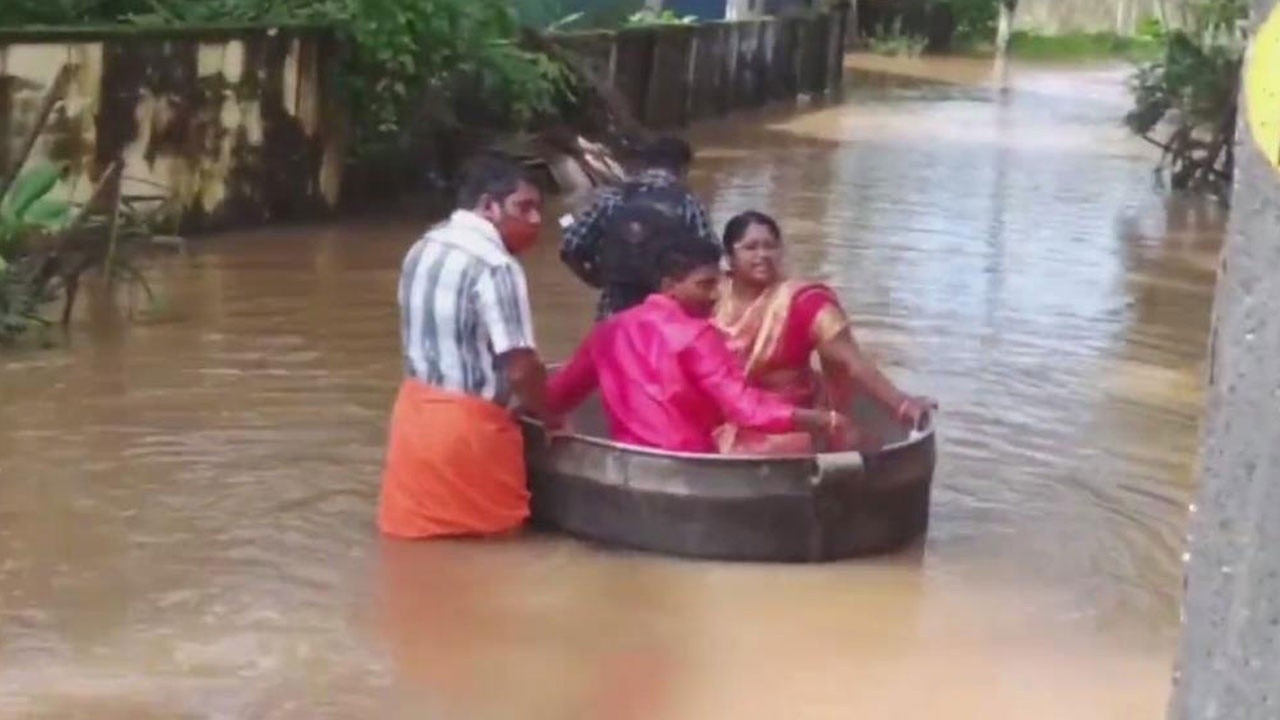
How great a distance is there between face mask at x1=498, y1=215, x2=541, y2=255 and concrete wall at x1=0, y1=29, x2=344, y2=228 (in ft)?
20.2

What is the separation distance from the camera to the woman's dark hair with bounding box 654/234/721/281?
7.57 m

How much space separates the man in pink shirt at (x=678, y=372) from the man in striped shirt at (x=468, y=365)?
11.0 inches

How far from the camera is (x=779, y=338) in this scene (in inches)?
306

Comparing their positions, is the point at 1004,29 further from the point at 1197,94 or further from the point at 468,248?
the point at 468,248

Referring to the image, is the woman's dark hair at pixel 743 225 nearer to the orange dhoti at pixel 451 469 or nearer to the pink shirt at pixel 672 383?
the pink shirt at pixel 672 383

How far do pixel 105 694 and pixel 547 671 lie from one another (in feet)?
3.99

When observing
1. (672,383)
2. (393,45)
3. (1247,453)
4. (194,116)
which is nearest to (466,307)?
(672,383)

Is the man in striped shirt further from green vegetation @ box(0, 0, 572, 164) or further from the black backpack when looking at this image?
green vegetation @ box(0, 0, 572, 164)

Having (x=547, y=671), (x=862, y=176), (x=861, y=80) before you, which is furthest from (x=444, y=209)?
(x=861, y=80)

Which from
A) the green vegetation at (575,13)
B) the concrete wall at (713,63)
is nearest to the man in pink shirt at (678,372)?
the green vegetation at (575,13)

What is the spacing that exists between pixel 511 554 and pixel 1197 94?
1441cm

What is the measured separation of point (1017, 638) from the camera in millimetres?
6836

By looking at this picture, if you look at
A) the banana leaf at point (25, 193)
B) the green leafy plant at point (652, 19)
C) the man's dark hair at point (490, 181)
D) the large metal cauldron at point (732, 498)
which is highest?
the green leafy plant at point (652, 19)

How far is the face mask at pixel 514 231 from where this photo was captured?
7.50 m
